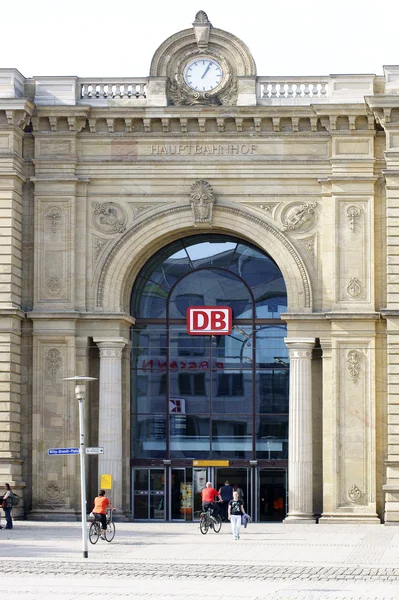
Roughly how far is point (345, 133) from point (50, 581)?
2934 cm

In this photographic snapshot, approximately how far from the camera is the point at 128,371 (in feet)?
201

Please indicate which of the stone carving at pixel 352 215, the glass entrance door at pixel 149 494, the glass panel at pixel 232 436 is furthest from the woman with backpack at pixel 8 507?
the stone carving at pixel 352 215

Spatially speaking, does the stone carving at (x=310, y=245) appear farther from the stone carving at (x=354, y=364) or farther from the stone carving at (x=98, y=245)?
the stone carving at (x=98, y=245)

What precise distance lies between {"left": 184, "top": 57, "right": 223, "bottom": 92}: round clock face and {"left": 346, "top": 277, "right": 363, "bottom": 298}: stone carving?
30.5 feet

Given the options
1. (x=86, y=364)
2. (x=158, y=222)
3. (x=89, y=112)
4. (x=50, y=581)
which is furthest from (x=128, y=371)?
(x=50, y=581)

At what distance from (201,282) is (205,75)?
8.15 metres

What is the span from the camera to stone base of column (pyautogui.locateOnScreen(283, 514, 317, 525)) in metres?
58.2

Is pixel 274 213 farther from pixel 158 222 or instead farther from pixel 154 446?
pixel 154 446

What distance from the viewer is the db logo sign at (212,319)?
61.3 meters

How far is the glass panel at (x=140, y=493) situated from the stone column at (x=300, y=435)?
581 cm

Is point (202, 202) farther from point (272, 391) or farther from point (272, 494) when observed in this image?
point (272, 494)

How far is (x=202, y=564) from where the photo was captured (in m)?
39.2

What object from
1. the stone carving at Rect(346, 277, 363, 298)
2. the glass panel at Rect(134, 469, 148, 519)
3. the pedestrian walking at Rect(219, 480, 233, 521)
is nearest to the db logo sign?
the stone carving at Rect(346, 277, 363, 298)

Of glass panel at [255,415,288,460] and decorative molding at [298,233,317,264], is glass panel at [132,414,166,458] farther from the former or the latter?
decorative molding at [298,233,317,264]
